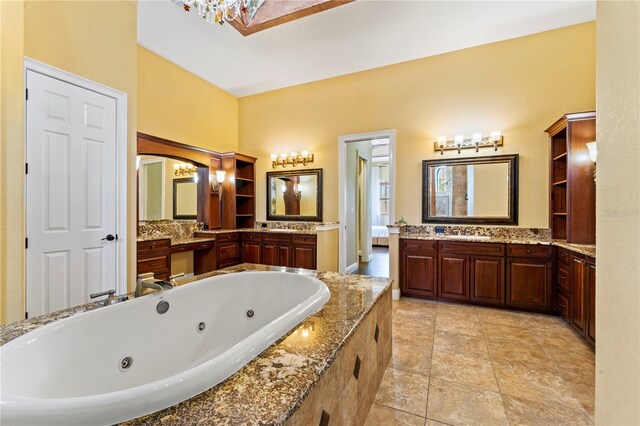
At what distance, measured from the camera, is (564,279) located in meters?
2.80

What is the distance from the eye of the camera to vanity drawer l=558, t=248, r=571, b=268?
2.69m

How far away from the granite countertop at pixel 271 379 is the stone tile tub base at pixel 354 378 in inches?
1.6

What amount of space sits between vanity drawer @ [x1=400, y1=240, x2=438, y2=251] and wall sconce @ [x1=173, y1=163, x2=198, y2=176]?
351 centimetres

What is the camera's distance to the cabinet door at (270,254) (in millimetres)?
4469

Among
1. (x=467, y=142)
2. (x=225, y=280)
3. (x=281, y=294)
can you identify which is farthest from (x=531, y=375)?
(x=467, y=142)

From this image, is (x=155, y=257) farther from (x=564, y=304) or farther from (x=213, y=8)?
(x=564, y=304)

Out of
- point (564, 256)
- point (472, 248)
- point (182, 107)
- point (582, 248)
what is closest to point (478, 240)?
point (472, 248)

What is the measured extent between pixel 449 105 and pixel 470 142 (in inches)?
23.5

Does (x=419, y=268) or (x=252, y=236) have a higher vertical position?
(x=252, y=236)

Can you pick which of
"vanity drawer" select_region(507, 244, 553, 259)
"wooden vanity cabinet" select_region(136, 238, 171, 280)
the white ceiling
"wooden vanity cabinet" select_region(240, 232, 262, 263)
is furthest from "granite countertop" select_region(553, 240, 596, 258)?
"wooden vanity cabinet" select_region(136, 238, 171, 280)

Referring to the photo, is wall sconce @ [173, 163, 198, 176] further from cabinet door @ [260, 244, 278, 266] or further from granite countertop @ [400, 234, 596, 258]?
granite countertop @ [400, 234, 596, 258]

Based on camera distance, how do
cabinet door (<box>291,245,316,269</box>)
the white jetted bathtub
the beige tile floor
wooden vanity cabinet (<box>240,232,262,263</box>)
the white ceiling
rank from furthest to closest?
wooden vanity cabinet (<box>240,232,262,263</box>), cabinet door (<box>291,245,316,269</box>), the white ceiling, the beige tile floor, the white jetted bathtub

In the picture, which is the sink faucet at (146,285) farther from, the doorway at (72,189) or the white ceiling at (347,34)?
the white ceiling at (347,34)

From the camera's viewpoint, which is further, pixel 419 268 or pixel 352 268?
pixel 352 268
